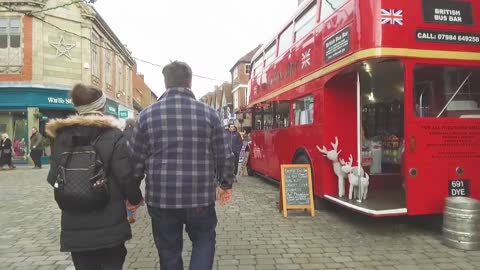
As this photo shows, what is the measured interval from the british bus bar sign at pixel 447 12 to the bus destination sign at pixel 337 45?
1.02m

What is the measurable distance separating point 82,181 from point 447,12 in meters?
5.27

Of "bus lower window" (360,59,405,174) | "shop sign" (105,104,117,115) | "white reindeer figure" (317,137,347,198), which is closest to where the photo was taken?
"white reindeer figure" (317,137,347,198)

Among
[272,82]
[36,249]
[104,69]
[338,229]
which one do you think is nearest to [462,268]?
[338,229]

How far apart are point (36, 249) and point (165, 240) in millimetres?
3123

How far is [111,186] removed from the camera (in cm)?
295

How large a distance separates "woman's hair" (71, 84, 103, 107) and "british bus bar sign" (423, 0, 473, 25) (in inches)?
180

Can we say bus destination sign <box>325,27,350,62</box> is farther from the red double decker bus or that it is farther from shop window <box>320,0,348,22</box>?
shop window <box>320,0,348,22</box>

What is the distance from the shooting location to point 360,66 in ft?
21.0

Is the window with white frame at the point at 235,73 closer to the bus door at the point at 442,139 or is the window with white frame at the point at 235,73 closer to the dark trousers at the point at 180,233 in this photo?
the bus door at the point at 442,139

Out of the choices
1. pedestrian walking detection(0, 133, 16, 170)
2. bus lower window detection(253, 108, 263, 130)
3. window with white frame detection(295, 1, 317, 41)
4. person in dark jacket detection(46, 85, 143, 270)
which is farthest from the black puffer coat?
pedestrian walking detection(0, 133, 16, 170)

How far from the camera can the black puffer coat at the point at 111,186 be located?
113 inches

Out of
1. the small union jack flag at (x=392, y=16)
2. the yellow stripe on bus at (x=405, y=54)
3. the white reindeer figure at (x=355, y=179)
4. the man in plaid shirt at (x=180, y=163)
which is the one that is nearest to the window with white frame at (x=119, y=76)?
the white reindeer figure at (x=355, y=179)

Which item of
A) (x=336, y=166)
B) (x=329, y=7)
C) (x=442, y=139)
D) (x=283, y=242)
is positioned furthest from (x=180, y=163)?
(x=329, y=7)

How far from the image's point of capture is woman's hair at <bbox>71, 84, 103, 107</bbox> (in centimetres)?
311
